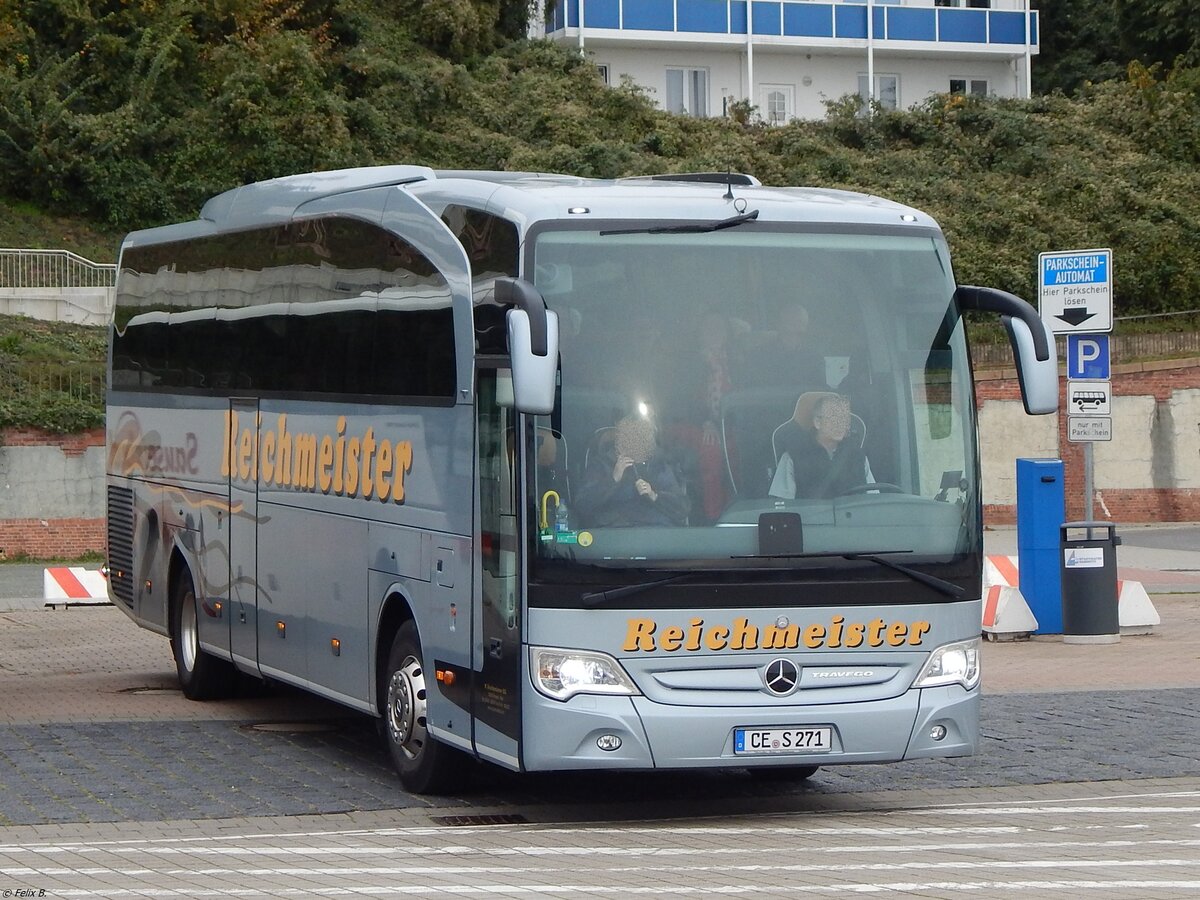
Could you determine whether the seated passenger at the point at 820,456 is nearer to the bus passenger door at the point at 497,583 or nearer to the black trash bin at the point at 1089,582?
the bus passenger door at the point at 497,583

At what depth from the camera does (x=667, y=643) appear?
960 centimetres

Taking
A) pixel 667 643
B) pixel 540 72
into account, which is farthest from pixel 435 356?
pixel 540 72

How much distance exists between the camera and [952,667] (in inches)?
400

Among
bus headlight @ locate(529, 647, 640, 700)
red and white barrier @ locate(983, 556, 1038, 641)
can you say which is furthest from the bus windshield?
red and white barrier @ locate(983, 556, 1038, 641)

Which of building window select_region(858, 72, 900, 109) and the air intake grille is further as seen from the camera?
building window select_region(858, 72, 900, 109)

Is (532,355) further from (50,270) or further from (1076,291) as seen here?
(50,270)

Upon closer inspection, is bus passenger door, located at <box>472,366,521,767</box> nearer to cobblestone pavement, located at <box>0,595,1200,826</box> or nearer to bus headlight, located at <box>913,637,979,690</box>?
cobblestone pavement, located at <box>0,595,1200,826</box>

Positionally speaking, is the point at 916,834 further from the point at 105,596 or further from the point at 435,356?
the point at 105,596

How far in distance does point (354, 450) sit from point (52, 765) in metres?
2.69

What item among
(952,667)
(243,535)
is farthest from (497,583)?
(243,535)

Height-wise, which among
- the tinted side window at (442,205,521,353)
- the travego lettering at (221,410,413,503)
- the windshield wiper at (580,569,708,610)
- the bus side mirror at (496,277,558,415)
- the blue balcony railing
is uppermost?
the blue balcony railing

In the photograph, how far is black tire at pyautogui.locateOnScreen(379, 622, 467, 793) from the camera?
35.9 ft

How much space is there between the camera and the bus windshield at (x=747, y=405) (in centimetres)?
964

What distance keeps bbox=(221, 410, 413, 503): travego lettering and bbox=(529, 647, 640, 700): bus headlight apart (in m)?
1.97
